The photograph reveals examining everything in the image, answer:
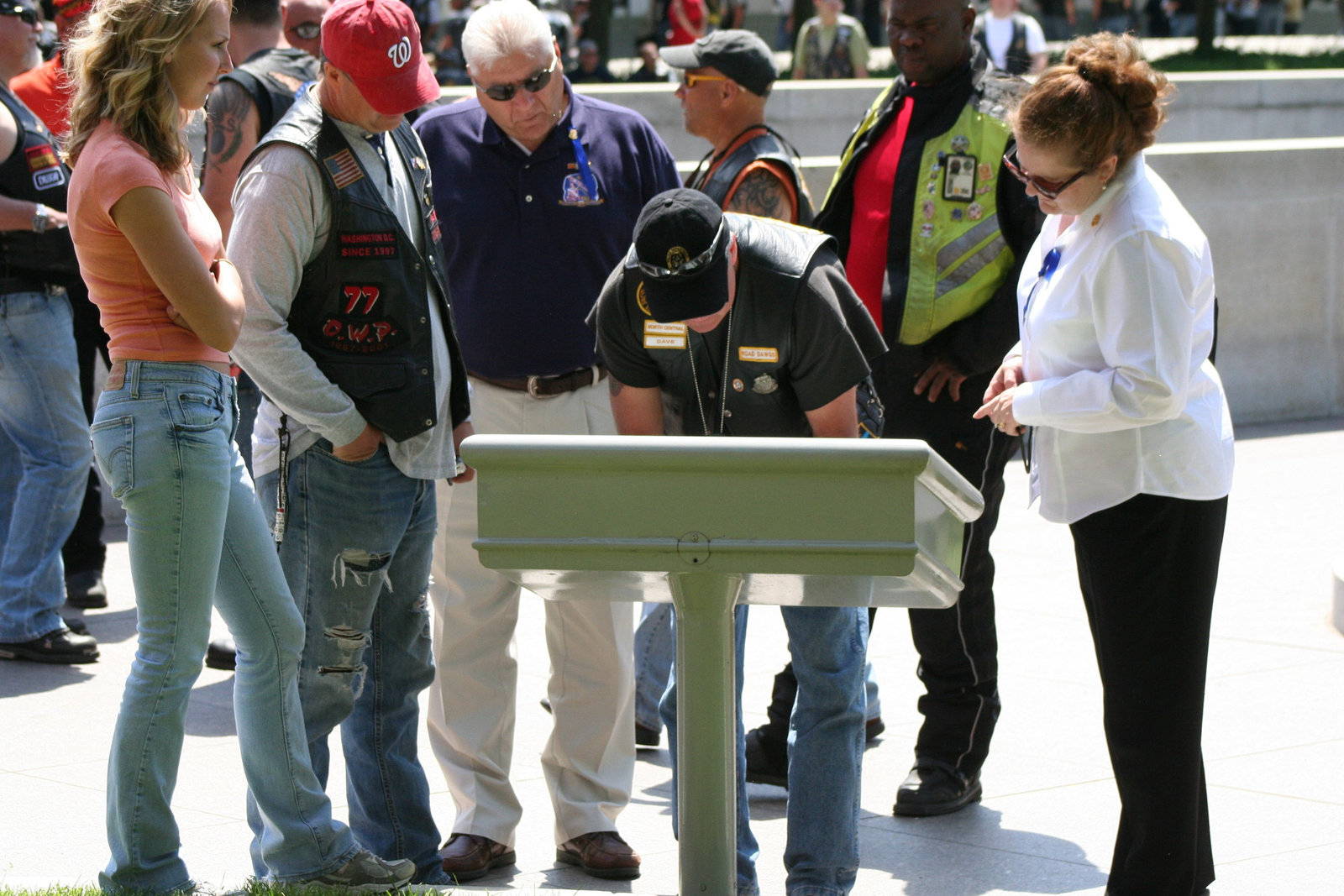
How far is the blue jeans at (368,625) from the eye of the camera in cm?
371

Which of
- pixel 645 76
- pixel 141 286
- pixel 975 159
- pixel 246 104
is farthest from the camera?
pixel 645 76

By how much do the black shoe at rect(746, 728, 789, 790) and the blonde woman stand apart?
1.51m

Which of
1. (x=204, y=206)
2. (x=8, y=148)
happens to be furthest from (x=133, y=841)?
(x=8, y=148)

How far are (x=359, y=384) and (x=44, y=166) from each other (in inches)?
114

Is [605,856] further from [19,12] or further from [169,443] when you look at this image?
[19,12]

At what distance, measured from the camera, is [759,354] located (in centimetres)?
362

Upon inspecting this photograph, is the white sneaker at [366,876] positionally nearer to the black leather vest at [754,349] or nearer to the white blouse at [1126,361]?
the black leather vest at [754,349]

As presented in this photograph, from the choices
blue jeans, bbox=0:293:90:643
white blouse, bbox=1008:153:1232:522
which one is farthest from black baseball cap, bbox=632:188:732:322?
blue jeans, bbox=0:293:90:643

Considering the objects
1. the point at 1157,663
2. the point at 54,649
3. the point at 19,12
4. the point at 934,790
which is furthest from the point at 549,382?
the point at 19,12

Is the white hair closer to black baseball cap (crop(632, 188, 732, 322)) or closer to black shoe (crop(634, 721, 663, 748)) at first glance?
black baseball cap (crop(632, 188, 732, 322))

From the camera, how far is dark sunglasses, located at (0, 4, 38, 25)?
6027mm

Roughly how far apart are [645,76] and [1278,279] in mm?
11256

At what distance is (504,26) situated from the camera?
413 cm

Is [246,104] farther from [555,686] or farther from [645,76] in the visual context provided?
[645,76]
